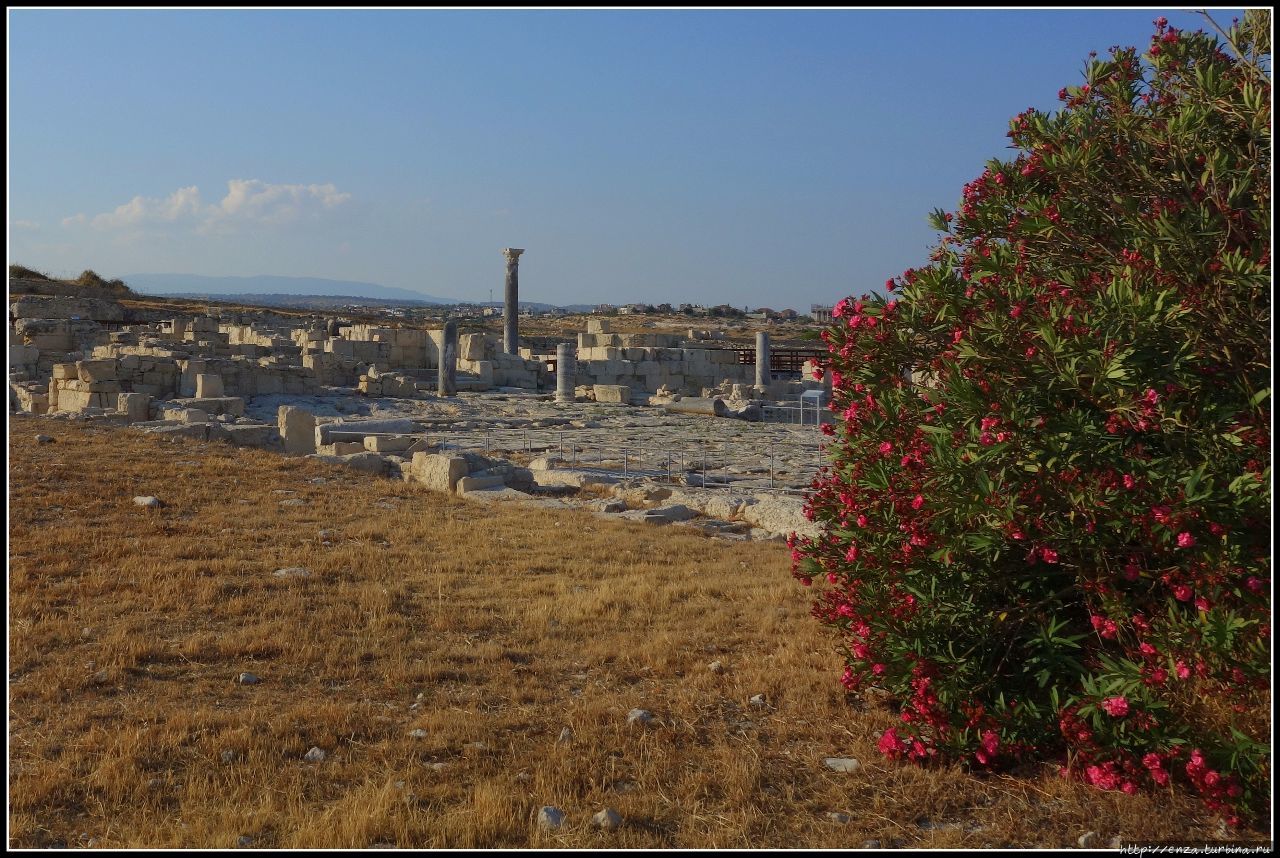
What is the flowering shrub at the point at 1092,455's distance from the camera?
12.1ft

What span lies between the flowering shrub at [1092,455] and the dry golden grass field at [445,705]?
12.1 inches

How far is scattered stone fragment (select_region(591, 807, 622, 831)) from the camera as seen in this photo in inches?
156

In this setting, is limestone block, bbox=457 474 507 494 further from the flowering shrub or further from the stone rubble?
the flowering shrub

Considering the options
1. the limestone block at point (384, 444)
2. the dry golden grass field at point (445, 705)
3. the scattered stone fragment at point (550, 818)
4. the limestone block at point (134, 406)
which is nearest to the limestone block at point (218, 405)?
the limestone block at point (134, 406)

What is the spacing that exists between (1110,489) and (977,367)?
692 millimetres

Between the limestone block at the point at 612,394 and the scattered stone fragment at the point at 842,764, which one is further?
the limestone block at the point at 612,394

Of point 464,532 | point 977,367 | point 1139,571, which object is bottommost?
point 464,532

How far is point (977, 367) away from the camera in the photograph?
13.6 ft

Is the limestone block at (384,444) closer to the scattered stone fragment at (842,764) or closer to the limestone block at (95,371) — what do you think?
the limestone block at (95,371)

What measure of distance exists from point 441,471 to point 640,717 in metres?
9.19

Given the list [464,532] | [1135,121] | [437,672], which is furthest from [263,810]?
[464,532]

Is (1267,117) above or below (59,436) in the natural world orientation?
above

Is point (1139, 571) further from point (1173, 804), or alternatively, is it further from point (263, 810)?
point (263, 810)

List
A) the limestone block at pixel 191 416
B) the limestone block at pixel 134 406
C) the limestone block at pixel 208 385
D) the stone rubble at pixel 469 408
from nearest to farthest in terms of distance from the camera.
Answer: the stone rubble at pixel 469 408 → the limestone block at pixel 191 416 → the limestone block at pixel 134 406 → the limestone block at pixel 208 385
